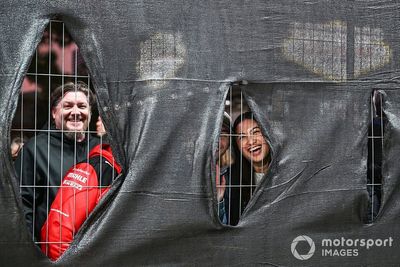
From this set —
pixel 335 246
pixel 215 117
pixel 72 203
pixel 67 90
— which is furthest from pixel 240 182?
pixel 67 90

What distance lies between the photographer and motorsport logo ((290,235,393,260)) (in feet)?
13.3

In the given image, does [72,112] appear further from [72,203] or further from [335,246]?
[335,246]

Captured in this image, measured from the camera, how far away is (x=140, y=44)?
150 inches

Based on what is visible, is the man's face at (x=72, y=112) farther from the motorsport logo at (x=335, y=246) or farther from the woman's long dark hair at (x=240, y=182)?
the motorsport logo at (x=335, y=246)

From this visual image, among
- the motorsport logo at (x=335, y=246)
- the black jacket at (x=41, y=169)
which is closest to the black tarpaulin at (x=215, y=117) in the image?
the motorsport logo at (x=335, y=246)

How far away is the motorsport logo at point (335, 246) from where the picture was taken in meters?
4.05

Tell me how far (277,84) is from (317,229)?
84cm

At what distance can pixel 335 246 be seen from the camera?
411cm

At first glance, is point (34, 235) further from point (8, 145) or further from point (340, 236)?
point (340, 236)

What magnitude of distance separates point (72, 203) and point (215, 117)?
2.89 ft

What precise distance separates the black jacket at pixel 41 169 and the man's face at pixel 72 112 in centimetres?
7

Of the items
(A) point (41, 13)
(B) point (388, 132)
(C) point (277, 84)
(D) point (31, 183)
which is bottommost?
(D) point (31, 183)

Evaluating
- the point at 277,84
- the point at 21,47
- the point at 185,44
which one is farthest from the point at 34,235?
the point at 277,84

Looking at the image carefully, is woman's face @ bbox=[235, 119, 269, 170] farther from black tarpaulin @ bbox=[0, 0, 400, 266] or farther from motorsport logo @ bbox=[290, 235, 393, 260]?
motorsport logo @ bbox=[290, 235, 393, 260]
